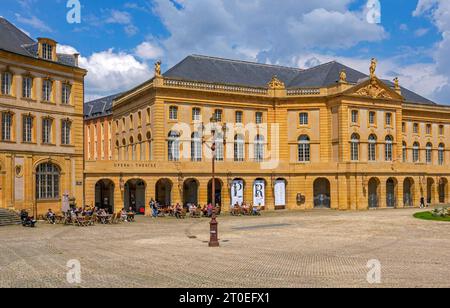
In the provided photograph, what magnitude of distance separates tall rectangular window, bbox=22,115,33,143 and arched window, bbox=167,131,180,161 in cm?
1413

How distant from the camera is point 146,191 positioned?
45.9 m

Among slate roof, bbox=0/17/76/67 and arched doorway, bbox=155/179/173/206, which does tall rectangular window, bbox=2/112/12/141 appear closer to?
slate roof, bbox=0/17/76/67

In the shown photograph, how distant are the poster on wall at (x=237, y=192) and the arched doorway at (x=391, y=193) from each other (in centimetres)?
1648

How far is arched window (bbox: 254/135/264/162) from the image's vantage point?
5538 centimetres

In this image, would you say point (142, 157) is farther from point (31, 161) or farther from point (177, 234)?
point (177, 234)

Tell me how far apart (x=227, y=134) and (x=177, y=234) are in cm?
2529

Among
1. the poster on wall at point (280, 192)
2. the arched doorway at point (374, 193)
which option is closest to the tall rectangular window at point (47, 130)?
the poster on wall at point (280, 192)

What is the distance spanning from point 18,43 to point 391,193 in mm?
38818

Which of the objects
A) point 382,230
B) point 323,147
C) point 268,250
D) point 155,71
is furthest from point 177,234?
point 323,147

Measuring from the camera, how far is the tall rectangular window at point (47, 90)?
A: 134 ft

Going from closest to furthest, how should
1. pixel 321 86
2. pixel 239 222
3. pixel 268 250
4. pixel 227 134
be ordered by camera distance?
1. pixel 268 250
2. pixel 239 222
3. pixel 227 134
4. pixel 321 86

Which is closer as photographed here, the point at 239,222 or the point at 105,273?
the point at 105,273

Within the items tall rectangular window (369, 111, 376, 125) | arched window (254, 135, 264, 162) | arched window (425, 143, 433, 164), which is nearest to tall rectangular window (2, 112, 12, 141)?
arched window (254, 135, 264, 162)
